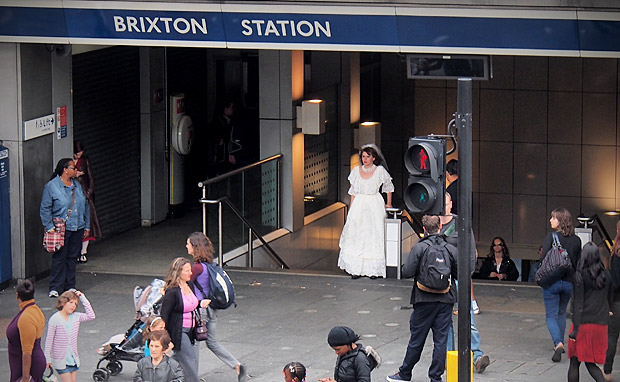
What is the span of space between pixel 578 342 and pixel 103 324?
5551mm

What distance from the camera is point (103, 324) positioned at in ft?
46.5

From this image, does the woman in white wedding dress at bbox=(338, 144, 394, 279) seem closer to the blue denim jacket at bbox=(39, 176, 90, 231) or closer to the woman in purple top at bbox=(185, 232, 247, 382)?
the blue denim jacket at bbox=(39, 176, 90, 231)

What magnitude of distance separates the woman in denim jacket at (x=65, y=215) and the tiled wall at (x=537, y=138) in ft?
33.0

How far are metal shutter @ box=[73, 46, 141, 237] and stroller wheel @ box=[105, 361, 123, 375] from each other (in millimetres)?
6519

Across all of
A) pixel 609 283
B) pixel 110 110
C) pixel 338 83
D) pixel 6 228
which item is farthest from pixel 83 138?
pixel 609 283

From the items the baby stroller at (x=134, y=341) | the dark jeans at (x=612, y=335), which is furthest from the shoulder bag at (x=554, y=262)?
the baby stroller at (x=134, y=341)

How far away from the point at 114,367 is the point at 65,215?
3277 mm

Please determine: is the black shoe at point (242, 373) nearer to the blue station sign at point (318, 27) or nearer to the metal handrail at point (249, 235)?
the metal handrail at point (249, 235)

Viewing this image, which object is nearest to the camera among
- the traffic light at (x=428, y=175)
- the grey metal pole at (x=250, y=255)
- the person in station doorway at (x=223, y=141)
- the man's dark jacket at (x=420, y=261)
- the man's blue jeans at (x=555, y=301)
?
the traffic light at (x=428, y=175)

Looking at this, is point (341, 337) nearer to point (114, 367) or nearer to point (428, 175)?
point (428, 175)

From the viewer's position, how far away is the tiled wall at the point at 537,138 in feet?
74.6

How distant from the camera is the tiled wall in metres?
22.7

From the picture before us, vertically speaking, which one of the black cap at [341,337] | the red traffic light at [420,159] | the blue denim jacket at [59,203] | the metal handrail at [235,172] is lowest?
the black cap at [341,337]

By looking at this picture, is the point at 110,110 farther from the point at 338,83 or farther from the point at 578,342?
the point at 578,342
